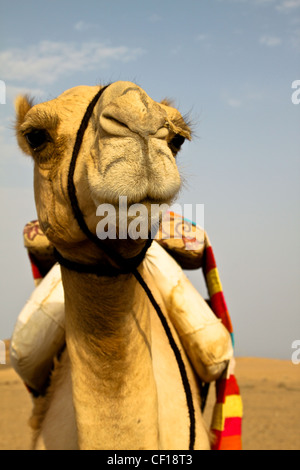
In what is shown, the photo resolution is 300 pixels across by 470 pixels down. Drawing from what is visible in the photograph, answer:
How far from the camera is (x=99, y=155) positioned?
1644 millimetres

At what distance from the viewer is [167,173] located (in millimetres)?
1592

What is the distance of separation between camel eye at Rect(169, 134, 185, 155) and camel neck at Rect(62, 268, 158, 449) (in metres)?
0.48

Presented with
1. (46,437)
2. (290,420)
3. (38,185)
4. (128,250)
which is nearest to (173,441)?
(46,437)

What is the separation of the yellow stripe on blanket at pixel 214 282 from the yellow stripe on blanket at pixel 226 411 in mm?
741

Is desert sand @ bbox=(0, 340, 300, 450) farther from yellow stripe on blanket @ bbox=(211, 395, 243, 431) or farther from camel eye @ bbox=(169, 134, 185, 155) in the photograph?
camel eye @ bbox=(169, 134, 185, 155)

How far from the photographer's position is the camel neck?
1.88 meters

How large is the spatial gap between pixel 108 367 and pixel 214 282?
1.85m

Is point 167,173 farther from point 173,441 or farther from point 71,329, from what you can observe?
point 173,441

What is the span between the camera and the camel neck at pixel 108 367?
6.17 feet

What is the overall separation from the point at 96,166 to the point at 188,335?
55.5 inches

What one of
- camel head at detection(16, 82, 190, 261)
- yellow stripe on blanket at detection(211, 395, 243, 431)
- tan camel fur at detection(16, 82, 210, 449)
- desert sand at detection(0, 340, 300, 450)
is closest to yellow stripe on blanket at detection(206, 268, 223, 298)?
yellow stripe on blanket at detection(211, 395, 243, 431)

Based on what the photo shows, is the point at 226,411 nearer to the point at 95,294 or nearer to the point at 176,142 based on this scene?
the point at 95,294

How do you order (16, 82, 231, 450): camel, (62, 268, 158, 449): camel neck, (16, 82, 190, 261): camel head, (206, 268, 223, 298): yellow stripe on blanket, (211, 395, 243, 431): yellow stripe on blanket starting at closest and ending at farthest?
(16, 82, 190, 261): camel head, (16, 82, 231, 450): camel, (62, 268, 158, 449): camel neck, (211, 395, 243, 431): yellow stripe on blanket, (206, 268, 223, 298): yellow stripe on blanket
